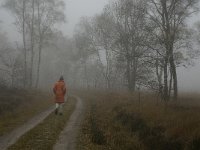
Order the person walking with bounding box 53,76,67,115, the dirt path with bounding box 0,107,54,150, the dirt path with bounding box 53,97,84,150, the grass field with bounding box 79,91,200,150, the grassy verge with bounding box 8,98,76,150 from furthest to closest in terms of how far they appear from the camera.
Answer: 1. the person walking with bounding box 53,76,67,115
2. the dirt path with bounding box 0,107,54,150
3. the dirt path with bounding box 53,97,84,150
4. the grassy verge with bounding box 8,98,76,150
5. the grass field with bounding box 79,91,200,150

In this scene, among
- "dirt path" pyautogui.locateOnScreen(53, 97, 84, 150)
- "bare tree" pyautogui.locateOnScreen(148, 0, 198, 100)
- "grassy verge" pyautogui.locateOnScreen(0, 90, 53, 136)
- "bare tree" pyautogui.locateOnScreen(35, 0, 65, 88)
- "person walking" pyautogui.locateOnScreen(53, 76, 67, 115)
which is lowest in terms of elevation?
"dirt path" pyautogui.locateOnScreen(53, 97, 84, 150)

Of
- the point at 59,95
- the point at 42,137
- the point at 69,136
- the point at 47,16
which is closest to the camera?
the point at 42,137

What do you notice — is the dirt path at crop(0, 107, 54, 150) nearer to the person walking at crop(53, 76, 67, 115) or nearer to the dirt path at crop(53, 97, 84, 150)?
the dirt path at crop(53, 97, 84, 150)

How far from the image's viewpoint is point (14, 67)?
3941 centimetres

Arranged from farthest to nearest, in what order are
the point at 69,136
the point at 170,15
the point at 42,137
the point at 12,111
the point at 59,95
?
the point at 170,15 < the point at 59,95 < the point at 12,111 < the point at 69,136 < the point at 42,137

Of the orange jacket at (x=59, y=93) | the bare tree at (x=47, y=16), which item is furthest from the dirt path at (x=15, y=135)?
the bare tree at (x=47, y=16)

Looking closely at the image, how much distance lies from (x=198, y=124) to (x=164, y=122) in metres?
2.04

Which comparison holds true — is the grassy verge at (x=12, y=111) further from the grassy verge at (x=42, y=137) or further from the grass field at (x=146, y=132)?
the grass field at (x=146, y=132)

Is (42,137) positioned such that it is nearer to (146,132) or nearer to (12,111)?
(146,132)

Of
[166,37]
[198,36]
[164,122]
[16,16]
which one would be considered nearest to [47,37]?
[16,16]

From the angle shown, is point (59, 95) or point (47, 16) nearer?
point (59, 95)

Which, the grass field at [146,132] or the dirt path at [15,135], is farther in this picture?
the dirt path at [15,135]

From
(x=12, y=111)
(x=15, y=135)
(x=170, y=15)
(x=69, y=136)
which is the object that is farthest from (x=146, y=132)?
(x=170, y=15)

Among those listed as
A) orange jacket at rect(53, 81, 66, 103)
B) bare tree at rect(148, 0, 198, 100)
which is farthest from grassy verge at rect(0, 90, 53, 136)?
bare tree at rect(148, 0, 198, 100)
